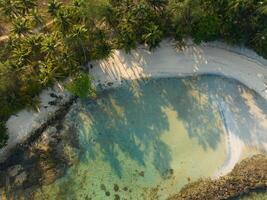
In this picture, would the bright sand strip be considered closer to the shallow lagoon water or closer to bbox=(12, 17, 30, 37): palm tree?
the shallow lagoon water

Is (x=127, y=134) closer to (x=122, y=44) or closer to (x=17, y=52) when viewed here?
(x=122, y=44)

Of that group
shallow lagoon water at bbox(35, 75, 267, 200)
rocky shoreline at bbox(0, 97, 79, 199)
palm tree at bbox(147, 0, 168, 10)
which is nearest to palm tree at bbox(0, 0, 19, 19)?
rocky shoreline at bbox(0, 97, 79, 199)

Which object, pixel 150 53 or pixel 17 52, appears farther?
pixel 150 53

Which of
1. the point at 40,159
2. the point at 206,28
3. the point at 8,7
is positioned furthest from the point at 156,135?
the point at 8,7

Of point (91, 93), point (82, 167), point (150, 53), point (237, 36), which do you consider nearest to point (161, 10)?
point (150, 53)

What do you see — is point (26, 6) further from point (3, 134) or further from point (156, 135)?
point (156, 135)
